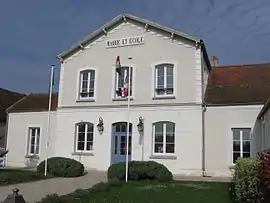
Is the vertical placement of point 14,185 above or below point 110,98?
below

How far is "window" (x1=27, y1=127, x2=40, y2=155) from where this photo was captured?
2224 cm

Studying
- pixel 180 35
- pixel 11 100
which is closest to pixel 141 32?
pixel 180 35

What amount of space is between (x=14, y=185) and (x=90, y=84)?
29.3 ft

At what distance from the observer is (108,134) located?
1942 cm

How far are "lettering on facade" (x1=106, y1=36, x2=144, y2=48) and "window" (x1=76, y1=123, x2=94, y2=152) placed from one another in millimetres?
4754

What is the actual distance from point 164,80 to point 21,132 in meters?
10.2

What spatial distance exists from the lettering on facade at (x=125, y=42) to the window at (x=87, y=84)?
191 centimetres

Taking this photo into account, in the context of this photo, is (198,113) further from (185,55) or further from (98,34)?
(98,34)

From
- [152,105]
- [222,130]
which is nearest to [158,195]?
[222,130]

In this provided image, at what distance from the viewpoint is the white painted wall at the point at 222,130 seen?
56.6 feet

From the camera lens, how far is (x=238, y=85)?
758 inches

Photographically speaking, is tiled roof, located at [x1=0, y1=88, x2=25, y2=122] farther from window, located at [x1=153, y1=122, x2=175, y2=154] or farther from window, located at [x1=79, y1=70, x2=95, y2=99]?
window, located at [x1=153, y1=122, x2=175, y2=154]

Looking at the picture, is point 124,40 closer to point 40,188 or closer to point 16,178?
point 16,178

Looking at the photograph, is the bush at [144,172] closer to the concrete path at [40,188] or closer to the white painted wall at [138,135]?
the concrete path at [40,188]
